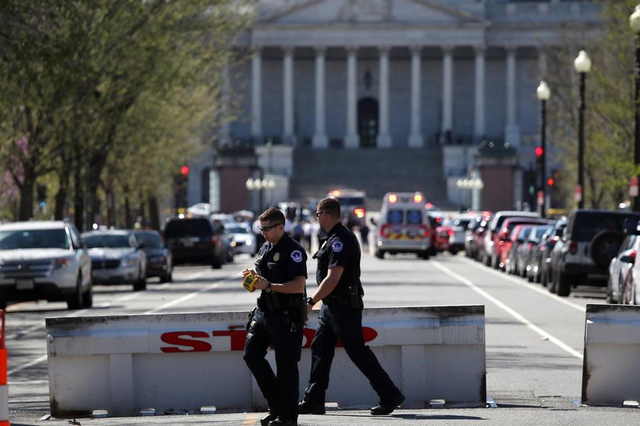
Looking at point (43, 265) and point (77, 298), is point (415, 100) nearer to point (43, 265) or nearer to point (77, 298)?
point (77, 298)

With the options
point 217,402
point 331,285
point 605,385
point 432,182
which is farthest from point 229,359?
point 432,182

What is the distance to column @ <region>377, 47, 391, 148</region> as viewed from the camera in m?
133

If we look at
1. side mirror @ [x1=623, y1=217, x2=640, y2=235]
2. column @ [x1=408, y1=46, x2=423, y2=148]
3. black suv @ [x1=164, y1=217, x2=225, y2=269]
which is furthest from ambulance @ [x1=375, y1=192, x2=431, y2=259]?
column @ [x1=408, y1=46, x2=423, y2=148]

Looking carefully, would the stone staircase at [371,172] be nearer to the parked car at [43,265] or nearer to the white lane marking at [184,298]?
the white lane marking at [184,298]

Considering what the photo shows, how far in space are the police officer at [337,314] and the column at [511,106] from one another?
11982 centimetres

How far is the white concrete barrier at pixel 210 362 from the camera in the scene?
15.2 metres

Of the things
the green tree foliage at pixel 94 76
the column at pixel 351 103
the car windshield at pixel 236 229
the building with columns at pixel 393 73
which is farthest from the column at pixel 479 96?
the green tree foliage at pixel 94 76

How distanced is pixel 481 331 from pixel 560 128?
57.3 meters

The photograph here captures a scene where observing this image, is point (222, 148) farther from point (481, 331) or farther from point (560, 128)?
point (481, 331)

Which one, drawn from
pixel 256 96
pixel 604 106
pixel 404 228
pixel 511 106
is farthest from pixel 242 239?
pixel 511 106

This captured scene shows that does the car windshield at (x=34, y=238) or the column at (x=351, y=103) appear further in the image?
the column at (x=351, y=103)

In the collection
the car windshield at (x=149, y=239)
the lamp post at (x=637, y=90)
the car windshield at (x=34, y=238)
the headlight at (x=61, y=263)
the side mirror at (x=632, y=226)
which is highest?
the lamp post at (x=637, y=90)

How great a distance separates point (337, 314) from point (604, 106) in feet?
96.4

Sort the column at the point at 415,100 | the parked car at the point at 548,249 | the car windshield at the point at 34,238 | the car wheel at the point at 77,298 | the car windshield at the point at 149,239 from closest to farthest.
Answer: the car wheel at the point at 77,298
the car windshield at the point at 34,238
the parked car at the point at 548,249
the car windshield at the point at 149,239
the column at the point at 415,100
